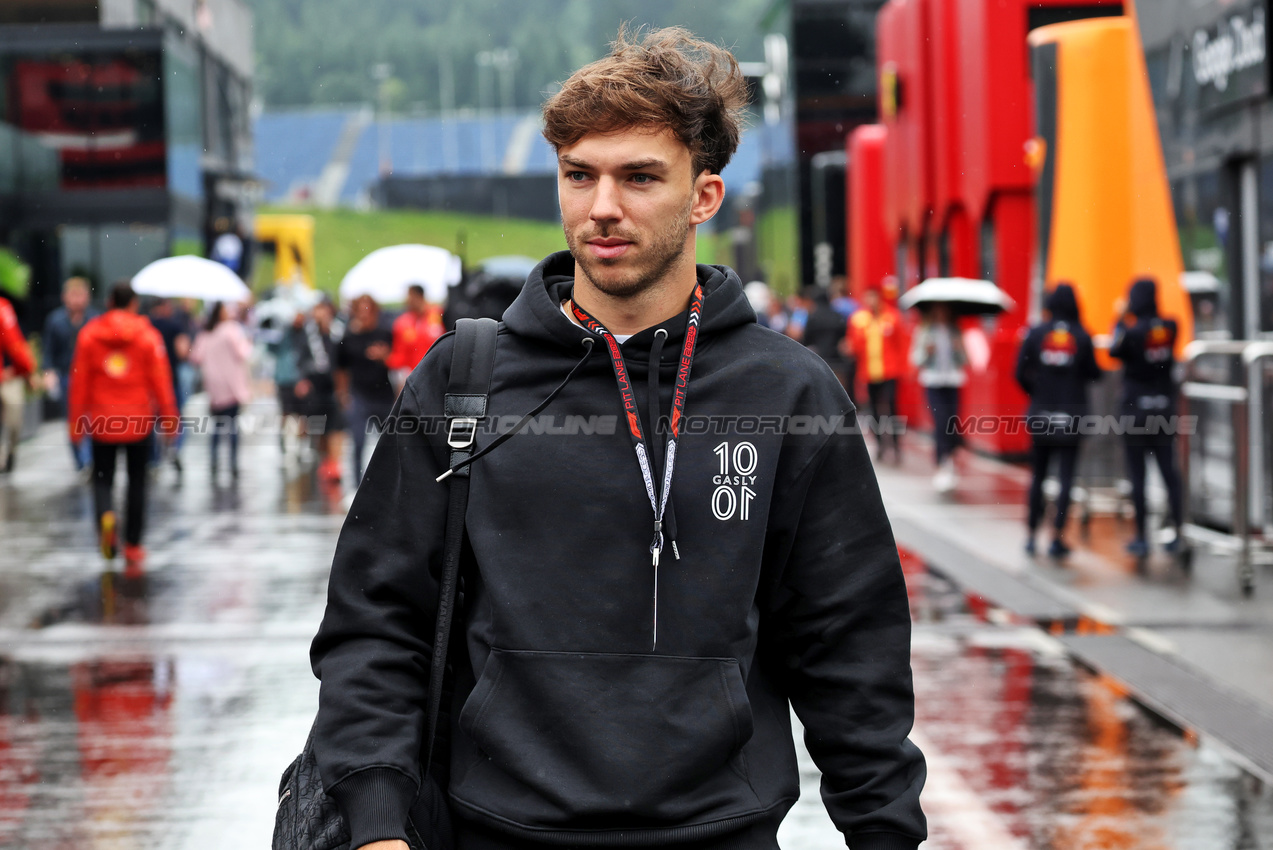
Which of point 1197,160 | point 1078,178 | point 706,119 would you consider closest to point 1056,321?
point 1197,160

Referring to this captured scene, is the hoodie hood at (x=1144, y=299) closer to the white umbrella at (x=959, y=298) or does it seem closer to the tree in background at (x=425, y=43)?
the tree in background at (x=425, y=43)

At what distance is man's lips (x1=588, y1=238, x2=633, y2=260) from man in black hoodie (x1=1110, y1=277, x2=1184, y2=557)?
8.63 metres

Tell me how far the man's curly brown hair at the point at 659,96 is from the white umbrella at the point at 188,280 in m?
11.4

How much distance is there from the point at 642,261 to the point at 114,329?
939cm

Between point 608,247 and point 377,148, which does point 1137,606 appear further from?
point 608,247

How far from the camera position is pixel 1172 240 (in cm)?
1348

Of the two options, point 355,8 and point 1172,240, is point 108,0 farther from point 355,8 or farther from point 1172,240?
point 1172,240

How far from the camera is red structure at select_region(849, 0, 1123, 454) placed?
55.1 ft

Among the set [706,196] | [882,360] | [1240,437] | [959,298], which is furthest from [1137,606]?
[882,360]

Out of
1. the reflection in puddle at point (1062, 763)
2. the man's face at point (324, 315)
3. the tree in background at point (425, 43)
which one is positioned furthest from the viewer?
the man's face at point (324, 315)

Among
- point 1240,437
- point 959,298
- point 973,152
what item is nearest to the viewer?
point 1240,437

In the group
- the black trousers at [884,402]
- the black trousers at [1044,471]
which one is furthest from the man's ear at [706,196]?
the black trousers at [884,402]

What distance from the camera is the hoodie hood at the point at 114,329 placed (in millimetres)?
10875

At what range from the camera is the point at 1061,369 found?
10828mm
